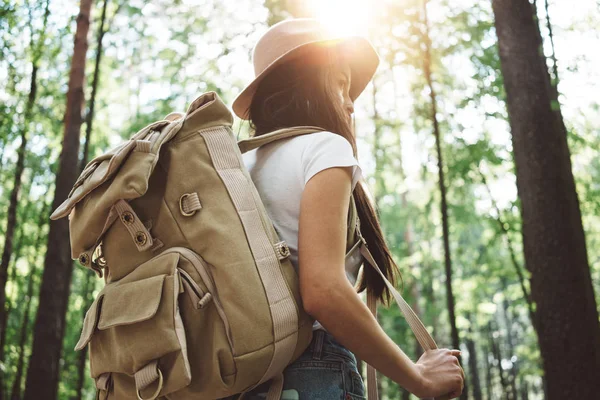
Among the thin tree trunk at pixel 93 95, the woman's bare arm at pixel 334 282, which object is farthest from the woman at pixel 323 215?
the thin tree trunk at pixel 93 95

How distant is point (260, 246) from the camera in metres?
1.41

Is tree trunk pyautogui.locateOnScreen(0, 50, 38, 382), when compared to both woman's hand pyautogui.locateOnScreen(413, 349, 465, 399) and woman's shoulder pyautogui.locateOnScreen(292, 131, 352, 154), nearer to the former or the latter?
woman's shoulder pyautogui.locateOnScreen(292, 131, 352, 154)

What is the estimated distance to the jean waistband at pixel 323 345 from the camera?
151 cm

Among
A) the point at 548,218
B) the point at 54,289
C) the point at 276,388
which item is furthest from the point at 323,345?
the point at 54,289

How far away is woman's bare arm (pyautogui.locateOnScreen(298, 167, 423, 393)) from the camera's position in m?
1.40

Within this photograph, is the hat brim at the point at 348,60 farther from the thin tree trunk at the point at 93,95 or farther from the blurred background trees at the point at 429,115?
the thin tree trunk at the point at 93,95

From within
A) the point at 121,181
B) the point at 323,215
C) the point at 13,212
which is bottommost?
the point at 323,215

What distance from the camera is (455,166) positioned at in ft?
32.5

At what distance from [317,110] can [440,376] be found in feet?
2.88

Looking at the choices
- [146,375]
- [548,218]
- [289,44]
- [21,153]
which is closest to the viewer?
[146,375]

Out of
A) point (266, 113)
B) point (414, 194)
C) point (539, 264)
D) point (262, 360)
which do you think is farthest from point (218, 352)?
point (414, 194)

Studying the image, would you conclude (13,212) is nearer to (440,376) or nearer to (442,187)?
(442,187)

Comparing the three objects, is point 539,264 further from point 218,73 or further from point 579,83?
point 218,73

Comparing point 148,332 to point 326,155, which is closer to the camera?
point 148,332
